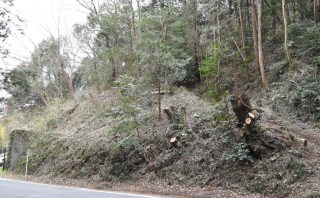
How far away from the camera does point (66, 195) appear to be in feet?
38.0

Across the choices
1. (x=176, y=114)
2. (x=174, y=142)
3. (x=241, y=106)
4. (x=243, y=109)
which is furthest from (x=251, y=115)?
(x=176, y=114)

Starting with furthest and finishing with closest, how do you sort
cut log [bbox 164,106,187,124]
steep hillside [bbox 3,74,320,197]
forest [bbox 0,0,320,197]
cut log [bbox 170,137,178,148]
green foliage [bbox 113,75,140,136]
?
cut log [bbox 164,106,187,124]
green foliage [bbox 113,75,140,136]
cut log [bbox 170,137,178,148]
forest [bbox 0,0,320,197]
steep hillside [bbox 3,74,320,197]

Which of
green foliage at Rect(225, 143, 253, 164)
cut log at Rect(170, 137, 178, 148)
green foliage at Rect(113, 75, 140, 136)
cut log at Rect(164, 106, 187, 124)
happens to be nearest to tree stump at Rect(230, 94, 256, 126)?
green foliage at Rect(225, 143, 253, 164)

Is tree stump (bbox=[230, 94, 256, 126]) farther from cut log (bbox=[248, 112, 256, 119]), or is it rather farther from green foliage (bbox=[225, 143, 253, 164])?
green foliage (bbox=[225, 143, 253, 164])

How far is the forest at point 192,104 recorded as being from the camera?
446 inches

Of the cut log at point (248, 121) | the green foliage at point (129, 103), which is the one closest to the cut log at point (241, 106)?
the cut log at point (248, 121)

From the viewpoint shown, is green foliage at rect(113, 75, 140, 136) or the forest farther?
green foliage at rect(113, 75, 140, 136)

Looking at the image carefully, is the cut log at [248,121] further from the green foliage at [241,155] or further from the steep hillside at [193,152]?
the green foliage at [241,155]

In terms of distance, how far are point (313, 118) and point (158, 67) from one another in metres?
7.37

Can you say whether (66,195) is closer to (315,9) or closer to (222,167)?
(222,167)

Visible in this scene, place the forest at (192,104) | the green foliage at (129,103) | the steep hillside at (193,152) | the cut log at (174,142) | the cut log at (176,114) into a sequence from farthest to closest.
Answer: the cut log at (176,114) → the green foliage at (129,103) → the cut log at (174,142) → the forest at (192,104) → the steep hillside at (193,152)

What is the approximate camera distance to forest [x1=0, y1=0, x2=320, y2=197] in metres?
11.3

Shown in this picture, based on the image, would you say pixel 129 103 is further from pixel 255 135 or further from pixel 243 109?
pixel 255 135

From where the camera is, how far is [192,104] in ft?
58.5
